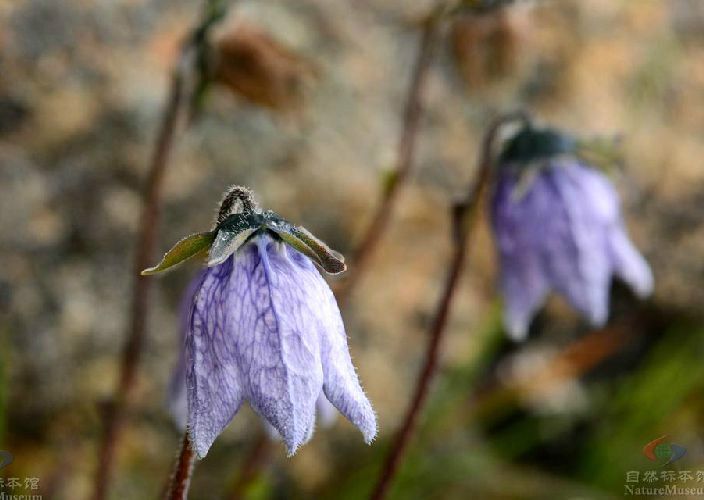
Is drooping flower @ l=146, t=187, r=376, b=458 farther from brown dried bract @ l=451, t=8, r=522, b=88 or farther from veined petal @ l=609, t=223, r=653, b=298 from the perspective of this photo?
brown dried bract @ l=451, t=8, r=522, b=88

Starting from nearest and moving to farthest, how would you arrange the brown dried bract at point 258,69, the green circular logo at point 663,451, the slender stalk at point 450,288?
the slender stalk at point 450,288 → the brown dried bract at point 258,69 → the green circular logo at point 663,451

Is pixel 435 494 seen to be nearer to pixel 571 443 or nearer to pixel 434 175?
pixel 571 443

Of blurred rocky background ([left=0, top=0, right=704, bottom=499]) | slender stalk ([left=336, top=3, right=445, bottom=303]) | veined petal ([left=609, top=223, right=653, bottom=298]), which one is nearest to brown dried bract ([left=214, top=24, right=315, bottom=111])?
blurred rocky background ([left=0, top=0, right=704, bottom=499])

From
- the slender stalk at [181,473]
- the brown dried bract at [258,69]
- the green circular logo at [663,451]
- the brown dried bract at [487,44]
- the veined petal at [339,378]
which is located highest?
the brown dried bract at [487,44]

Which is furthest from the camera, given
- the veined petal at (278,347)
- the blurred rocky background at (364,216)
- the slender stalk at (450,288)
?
the blurred rocky background at (364,216)

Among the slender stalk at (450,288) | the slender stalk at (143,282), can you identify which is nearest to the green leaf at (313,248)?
the slender stalk at (450,288)

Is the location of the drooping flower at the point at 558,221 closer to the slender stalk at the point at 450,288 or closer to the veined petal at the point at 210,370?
the slender stalk at the point at 450,288
